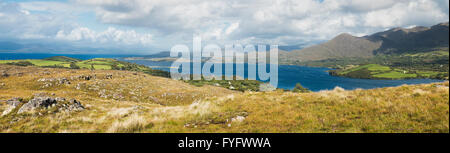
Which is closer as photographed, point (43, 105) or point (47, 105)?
point (43, 105)

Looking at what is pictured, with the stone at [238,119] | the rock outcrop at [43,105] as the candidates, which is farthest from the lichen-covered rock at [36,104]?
the stone at [238,119]

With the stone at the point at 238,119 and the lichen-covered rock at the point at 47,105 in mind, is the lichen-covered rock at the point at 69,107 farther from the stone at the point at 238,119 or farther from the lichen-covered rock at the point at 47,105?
the stone at the point at 238,119

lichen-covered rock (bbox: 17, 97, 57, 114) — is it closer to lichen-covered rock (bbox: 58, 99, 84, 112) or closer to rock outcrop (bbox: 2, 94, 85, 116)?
rock outcrop (bbox: 2, 94, 85, 116)

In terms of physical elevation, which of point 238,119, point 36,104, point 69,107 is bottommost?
point 69,107

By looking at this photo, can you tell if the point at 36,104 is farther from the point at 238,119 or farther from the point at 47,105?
the point at 238,119

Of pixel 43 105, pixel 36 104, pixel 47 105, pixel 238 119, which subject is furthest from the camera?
pixel 47 105

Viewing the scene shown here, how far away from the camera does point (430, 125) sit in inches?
307

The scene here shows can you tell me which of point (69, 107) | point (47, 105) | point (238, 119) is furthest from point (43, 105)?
point (238, 119)

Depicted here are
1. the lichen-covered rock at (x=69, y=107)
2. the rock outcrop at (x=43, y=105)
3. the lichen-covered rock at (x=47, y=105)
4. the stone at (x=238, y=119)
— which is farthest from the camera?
the lichen-covered rock at (x=69, y=107)

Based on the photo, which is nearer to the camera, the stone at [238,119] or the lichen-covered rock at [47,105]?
the stone at [238,119]

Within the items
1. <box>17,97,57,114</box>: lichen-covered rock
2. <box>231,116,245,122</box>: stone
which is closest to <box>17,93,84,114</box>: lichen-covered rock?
<box>17,97,57,114</box>: lichen-covered rock
